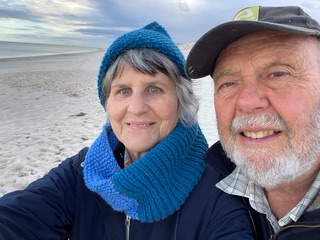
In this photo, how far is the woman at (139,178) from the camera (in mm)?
1930

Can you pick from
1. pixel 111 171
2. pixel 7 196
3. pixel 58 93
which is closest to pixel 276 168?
pixel 111 171

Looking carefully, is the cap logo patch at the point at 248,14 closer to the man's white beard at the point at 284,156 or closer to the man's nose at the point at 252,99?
the man's nose at the point at 252,99

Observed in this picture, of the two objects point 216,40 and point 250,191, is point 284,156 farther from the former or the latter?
point 216,40

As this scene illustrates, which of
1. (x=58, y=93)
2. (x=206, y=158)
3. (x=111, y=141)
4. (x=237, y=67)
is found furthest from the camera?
(x=58, y=93)

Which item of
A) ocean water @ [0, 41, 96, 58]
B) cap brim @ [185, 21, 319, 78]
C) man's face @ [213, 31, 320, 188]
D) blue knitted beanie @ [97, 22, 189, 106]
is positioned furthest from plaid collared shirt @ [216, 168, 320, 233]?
ocean water @ [0, 41, 96, 58]

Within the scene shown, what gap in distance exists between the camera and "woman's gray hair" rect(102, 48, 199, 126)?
2127 millimetres

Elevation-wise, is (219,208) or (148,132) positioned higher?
(148,132)

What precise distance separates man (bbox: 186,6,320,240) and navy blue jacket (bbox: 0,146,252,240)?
226mm

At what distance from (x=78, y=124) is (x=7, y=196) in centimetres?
610

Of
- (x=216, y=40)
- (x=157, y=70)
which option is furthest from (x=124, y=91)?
(x=216, y=40)

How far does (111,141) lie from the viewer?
8.18 ft

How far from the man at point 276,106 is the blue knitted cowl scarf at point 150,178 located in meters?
0.37

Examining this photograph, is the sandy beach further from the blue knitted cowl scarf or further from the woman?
the blue knitted cowl scarf

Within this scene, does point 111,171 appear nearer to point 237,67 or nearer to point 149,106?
point 149,106
